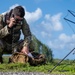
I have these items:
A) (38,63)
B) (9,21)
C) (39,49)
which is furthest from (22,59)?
(39,49)

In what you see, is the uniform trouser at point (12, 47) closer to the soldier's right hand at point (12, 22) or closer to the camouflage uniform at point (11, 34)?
the camouflage uniform at point (11, 34)

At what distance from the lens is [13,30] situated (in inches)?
481

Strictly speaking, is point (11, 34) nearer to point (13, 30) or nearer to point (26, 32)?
point (13, 30)

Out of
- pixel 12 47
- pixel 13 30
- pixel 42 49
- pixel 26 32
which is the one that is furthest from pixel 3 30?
pixel 42 49

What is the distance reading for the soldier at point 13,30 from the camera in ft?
39.1

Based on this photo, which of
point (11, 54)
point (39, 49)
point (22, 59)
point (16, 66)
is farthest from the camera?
point (39, 49)

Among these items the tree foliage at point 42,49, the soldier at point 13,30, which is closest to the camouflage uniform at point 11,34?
the soldier at point 13,30

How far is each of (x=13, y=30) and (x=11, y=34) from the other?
26 centimetres

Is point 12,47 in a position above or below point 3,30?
below

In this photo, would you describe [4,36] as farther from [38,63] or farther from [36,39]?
[36,39]

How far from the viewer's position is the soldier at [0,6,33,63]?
11.9m

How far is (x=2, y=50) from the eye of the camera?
12.5 meters

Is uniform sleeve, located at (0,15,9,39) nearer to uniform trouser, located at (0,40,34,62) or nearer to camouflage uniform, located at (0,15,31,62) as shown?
camouflage uniform, located at (0,15,31,62)

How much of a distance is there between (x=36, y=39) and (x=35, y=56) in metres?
2.81
